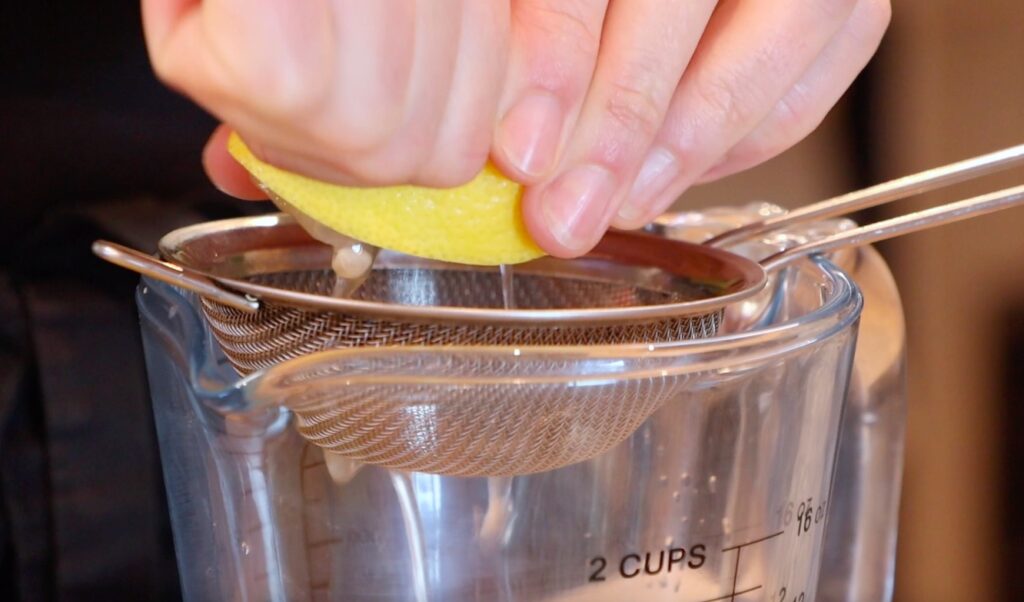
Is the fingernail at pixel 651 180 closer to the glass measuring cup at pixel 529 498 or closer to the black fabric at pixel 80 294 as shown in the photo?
the glass measuring cup at pixel 529 498

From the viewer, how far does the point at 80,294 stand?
0.52 meters

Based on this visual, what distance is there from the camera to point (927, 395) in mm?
1115

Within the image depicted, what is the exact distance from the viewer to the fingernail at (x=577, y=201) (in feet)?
1.06

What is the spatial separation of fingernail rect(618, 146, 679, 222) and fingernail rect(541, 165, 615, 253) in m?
0.03

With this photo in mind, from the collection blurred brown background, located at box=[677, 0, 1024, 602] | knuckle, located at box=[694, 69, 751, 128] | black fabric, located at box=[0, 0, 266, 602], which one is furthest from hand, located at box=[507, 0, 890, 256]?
blurred brown background, located at box=[677, 0, 1024, 602]

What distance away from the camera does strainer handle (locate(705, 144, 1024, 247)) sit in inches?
14.8

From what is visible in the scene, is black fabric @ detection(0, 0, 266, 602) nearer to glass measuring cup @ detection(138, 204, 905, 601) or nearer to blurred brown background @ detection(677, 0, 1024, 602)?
glass measuring cup @ detection(138, 204, 905, 601)

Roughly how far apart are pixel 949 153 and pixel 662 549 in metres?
0.87

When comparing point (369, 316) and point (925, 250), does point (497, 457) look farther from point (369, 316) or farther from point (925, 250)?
point (925, 250)

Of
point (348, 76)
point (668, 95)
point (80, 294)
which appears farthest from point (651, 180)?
point (80, 294)

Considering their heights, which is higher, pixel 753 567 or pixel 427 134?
pixel 427 134

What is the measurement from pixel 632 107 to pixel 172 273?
15 centimetres

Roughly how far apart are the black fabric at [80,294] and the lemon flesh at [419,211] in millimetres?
229

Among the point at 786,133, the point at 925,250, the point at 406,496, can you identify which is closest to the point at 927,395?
the point at 925,250
